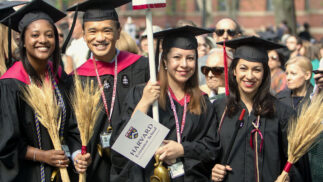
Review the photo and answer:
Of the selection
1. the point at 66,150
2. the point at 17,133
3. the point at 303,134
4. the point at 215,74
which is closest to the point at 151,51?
the point at 66,150

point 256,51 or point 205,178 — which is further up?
point 256,51

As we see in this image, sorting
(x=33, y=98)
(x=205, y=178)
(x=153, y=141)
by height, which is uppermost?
(x=33, y=98)

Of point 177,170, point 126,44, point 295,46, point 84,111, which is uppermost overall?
point 126,44

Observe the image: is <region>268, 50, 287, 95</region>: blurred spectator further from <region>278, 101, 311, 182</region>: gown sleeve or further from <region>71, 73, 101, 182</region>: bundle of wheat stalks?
<region>71, 73, 101, 182</region>: bundle of wheat stalks

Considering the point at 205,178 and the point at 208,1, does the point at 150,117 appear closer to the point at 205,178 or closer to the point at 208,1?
the point at 205,178

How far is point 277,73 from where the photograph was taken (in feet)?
27.3

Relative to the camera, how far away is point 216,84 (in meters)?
5.58

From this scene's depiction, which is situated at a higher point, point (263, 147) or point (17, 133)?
point (17, 133)

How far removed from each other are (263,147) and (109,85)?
1.61 meters

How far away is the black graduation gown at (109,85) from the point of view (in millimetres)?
4816

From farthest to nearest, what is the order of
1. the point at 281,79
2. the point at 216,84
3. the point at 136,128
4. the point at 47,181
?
the point at 281,79 < the point at 216,84 < the point at 47,181 < the point at 136,128

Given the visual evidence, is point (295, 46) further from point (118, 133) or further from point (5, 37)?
point (118, 133)

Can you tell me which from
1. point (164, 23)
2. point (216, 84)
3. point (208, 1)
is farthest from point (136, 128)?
point (164, 23)

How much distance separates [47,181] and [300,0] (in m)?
36.7
